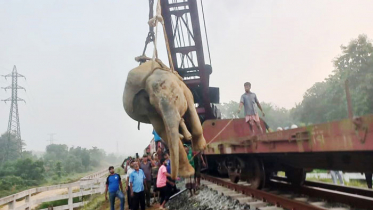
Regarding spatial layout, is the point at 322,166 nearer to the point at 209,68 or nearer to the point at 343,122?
the point at 343,122

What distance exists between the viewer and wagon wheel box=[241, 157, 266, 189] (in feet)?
19.9

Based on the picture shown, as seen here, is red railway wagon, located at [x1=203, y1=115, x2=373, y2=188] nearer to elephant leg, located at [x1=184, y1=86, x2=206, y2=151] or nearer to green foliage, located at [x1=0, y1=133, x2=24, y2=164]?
elephant leg, located at [x1=184, y1=86, x2=206, y2=151]

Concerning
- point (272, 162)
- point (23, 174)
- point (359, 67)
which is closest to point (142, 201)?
point (272, 162)

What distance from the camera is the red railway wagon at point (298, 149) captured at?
272 cm

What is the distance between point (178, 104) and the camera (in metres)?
3.10

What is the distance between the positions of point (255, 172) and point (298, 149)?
2867 millimetres

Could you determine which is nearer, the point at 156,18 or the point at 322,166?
the point at 156,18

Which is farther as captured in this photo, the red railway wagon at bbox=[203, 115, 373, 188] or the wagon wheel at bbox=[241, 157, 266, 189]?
the wagon wheel at bbox=[241, 157, 266, 189]

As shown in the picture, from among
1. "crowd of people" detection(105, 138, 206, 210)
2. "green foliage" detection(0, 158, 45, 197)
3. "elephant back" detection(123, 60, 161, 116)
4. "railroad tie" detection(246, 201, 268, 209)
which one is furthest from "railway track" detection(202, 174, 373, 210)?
"green foliage" detection(0, 158, 45, 197)

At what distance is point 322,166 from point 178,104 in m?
2.75

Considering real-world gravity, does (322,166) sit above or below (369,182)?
above

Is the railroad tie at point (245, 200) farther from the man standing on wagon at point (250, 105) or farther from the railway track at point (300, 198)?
the man standing on wagon at point (250, 105)

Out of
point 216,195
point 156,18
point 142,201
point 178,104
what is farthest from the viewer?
point 142,201

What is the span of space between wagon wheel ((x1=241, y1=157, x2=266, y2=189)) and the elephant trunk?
3594mm
